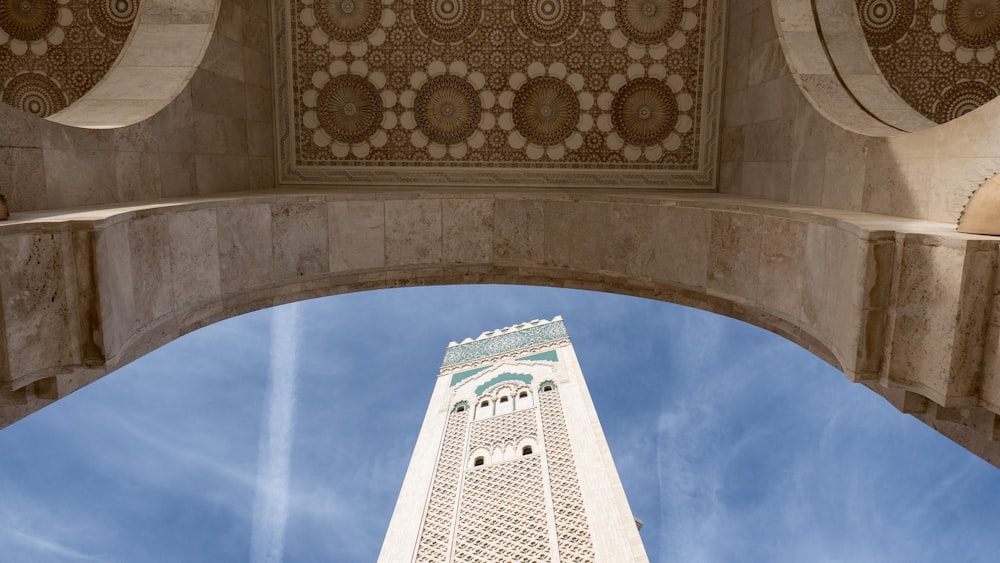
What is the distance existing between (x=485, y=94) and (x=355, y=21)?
3.47 ft

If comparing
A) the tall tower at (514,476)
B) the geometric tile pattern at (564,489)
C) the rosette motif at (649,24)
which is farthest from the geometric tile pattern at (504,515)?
the rosette motif at (649,24)

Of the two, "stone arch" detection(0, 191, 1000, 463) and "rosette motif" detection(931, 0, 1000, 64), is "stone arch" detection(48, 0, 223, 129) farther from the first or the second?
"rosette motif" detection(931, 0, 1000, 64)

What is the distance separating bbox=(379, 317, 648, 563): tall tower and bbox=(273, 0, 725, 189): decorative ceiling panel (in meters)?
4.66

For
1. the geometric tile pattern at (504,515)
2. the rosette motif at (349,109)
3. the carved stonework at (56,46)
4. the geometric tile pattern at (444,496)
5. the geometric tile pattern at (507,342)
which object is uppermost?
the carved stonework at (56,46)

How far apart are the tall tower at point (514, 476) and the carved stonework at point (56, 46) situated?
606 centimetres

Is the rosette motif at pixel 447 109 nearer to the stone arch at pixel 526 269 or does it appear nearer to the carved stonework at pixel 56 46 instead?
the stone arch at pixel 526 269

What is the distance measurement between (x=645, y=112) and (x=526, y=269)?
5.15ft

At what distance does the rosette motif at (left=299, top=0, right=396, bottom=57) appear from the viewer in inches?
182

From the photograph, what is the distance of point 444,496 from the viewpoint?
9.23m

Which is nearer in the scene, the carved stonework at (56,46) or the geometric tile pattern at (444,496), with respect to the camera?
the carved stonework at (56,46)

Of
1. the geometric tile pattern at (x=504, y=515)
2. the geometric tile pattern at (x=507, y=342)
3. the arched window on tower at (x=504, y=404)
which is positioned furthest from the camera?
the geometric tile pattern at (x=507, y=342)

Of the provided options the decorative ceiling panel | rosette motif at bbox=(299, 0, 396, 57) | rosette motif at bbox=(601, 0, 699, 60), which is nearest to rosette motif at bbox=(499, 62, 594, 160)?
the decorative ceiling panel

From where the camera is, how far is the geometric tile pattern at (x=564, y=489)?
742 cm

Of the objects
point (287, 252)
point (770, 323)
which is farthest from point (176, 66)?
point (770, 323)
